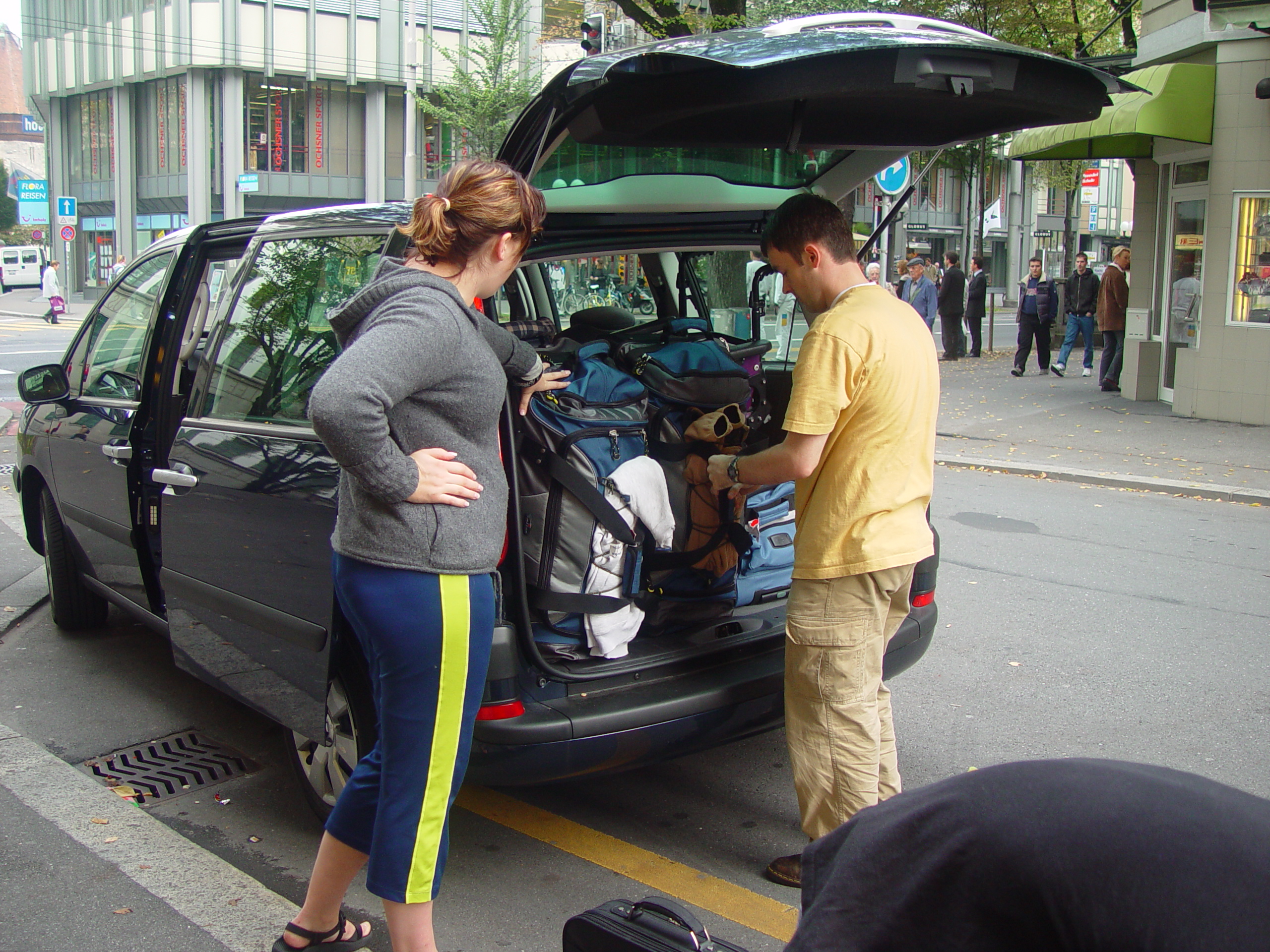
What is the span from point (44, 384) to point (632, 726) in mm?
3056

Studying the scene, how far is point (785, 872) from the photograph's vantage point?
3.23 meters

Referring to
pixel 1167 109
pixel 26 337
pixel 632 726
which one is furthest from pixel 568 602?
pixel 26 337

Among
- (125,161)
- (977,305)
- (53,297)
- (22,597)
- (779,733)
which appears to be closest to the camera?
(779,733)

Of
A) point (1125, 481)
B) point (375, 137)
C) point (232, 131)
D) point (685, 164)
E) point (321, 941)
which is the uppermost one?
point (375, 137)

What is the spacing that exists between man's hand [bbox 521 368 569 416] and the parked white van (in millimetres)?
55081

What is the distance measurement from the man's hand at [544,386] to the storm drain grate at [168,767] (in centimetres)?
179

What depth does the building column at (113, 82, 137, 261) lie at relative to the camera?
42.6 m

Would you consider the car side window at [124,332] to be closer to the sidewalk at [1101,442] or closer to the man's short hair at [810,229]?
the man's short hair at [810,229]

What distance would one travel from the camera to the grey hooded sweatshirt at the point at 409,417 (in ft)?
7.23

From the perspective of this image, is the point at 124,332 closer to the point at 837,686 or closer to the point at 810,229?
the point at 810,229

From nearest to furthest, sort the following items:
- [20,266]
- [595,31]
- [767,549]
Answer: [767,549] < [595,31] < [20,266]

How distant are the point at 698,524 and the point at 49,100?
170 ft

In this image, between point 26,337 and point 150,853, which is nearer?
point 150,853

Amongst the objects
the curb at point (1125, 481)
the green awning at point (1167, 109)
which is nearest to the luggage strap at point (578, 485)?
the curb at point (1125, 481)
